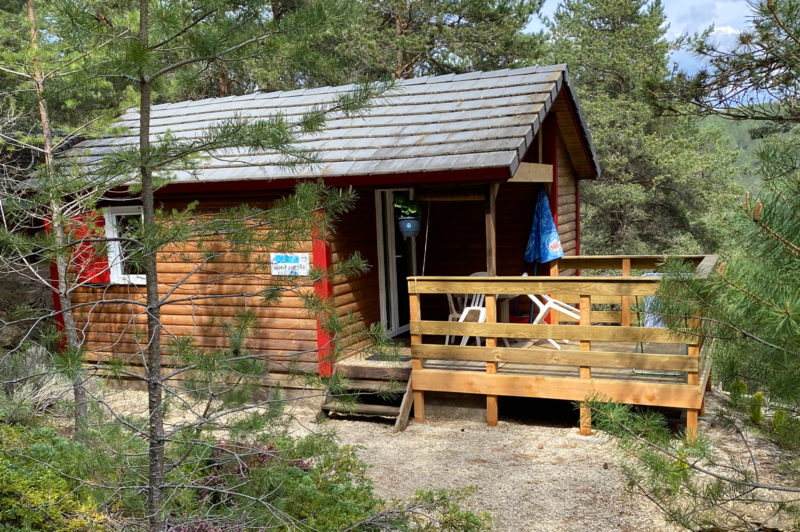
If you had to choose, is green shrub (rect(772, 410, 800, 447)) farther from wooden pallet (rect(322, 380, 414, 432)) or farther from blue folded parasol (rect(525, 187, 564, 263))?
blue folded parasol (rect(525, 187, 564, 263))

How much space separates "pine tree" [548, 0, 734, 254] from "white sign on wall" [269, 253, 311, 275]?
14553 mm

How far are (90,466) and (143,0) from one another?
7.64 feet

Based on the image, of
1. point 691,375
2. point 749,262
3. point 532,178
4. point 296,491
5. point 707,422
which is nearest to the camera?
point 749,262

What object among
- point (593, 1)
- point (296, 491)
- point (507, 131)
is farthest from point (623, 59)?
point (296, 491)

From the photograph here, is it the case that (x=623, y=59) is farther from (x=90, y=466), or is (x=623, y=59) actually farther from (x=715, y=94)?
(x=90, y=466)

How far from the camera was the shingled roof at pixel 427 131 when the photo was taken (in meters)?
7.47

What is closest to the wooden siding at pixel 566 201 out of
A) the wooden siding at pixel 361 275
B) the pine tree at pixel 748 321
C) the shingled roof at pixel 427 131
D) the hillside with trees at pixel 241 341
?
the shingled roof at pixel 427 131

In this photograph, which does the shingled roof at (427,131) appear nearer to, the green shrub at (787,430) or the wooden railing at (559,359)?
the wooden railing at (559,359)

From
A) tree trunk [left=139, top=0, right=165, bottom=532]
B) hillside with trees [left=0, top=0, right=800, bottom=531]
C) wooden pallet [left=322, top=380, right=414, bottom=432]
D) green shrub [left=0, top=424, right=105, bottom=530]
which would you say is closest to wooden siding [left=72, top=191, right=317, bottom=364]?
wooden pallet [left=322, top=380, right=414, bottom=432]

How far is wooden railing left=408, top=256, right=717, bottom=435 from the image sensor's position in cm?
658

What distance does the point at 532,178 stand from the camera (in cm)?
835

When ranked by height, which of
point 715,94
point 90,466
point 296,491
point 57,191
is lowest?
point 296,491

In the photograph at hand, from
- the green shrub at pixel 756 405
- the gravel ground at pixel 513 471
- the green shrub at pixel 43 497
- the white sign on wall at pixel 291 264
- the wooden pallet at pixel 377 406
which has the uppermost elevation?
the white sign on wall at pixel 291 264

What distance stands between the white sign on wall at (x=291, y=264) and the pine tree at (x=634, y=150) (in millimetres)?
14553
